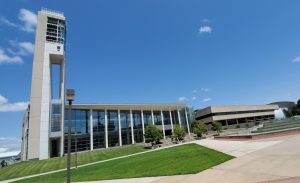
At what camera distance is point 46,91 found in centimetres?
4666

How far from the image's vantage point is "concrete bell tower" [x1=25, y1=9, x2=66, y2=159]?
43531 mm

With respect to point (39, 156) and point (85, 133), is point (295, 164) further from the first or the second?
point (85, 133)

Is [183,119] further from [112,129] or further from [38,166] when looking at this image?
[38,166]

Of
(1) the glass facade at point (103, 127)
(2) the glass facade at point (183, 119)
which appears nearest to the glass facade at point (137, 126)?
(1) the glass facade at point (103, 127)

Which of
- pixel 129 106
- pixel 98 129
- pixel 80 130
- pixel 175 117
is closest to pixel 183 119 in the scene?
pixel 175 117

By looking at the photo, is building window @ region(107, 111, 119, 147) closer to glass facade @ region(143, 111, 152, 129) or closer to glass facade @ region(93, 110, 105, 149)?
glass facade @ region(93, 110, 105, 149)

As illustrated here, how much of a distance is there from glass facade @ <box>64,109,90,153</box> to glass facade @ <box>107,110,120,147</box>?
6.13 m

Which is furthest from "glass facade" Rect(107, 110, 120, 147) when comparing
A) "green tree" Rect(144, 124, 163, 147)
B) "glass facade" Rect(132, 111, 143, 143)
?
"green tree" Rect(144, 124, 163, 147)

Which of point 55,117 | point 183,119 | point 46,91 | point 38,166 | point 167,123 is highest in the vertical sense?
point 46,91

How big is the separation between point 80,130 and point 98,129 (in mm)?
4846

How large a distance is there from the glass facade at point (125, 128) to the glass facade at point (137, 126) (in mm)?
1873

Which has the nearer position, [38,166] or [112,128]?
[38,166]

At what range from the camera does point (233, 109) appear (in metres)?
87.4

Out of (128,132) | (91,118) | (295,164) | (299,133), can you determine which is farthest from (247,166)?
(128,132)
